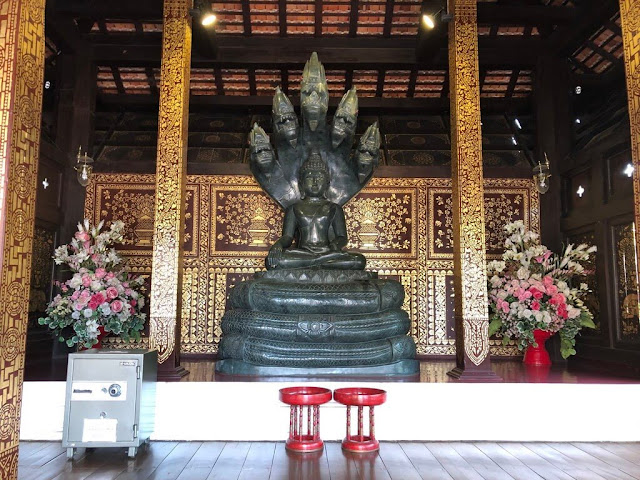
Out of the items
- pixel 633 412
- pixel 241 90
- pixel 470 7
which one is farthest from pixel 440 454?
pixel 241 90

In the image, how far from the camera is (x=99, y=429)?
3215 mm

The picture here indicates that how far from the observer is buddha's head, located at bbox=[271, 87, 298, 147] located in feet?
18.0

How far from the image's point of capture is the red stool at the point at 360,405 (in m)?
3.25

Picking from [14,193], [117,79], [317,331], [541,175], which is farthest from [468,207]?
[117,79]

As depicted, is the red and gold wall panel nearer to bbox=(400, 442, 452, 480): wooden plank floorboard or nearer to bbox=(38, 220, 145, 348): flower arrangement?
bbox=(38, 220, 145, 348): flower arrangement

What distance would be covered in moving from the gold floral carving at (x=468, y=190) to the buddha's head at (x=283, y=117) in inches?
66.8

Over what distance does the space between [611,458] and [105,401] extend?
116 inches

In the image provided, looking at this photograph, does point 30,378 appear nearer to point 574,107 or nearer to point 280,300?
point 280,300

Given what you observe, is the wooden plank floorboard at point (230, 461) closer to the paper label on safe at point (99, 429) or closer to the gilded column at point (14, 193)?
the paper label on safe at point (99, 429)

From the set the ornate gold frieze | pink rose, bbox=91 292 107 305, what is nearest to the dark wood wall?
the ornate gold frieze

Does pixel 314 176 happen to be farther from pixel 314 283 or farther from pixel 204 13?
pixel 204 13

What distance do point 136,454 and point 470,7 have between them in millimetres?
4027

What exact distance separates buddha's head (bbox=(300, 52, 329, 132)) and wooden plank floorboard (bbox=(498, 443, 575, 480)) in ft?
11.0

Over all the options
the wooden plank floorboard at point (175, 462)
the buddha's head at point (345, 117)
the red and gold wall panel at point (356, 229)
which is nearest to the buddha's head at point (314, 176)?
the buddha's head at point (345, 117)
